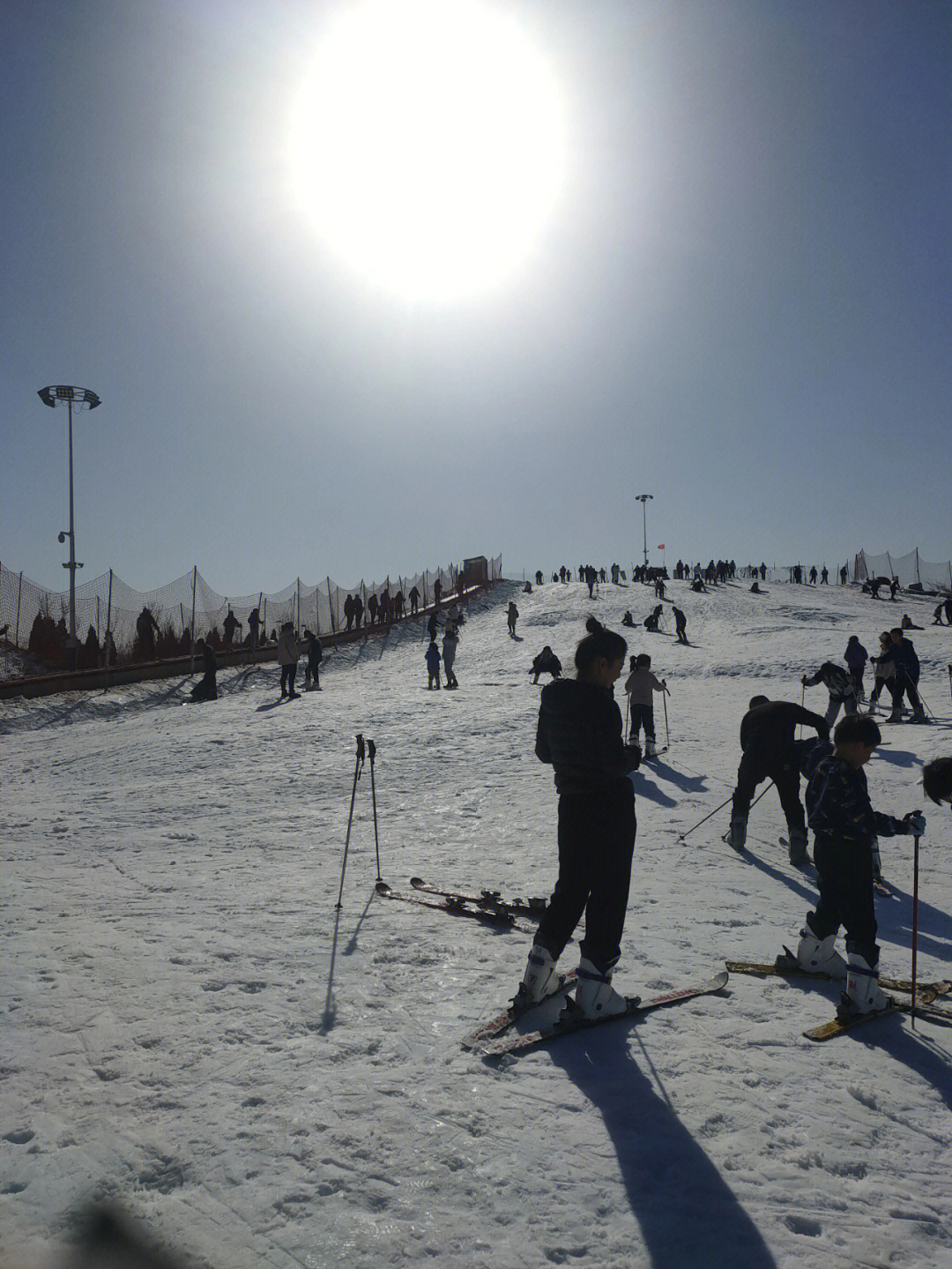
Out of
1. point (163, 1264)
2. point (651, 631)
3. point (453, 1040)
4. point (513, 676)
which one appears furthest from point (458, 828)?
point (651, 631)

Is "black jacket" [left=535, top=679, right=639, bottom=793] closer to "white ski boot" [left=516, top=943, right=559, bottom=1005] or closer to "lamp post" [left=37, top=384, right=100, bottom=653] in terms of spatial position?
"white ski boot" [left=516, top=943, right=559, bottom=1005]

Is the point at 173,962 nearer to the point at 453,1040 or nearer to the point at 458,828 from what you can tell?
the point at 453,1040

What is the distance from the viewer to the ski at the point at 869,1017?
11.9 ft

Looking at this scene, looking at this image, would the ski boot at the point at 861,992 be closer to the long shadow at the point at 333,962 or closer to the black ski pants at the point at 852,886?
the black ski pants at the point at 852,886

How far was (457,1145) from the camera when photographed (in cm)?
274

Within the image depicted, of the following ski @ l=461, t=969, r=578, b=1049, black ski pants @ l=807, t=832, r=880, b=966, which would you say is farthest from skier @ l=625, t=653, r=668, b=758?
ski @ l=461, t=969, r=578, b=1049

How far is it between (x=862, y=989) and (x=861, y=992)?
1 centimetres

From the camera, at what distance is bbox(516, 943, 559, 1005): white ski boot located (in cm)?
370

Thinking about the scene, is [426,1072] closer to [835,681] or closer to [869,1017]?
[869,1017]

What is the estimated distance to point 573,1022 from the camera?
359 centimetres

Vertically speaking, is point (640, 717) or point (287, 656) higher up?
point (287, 656)

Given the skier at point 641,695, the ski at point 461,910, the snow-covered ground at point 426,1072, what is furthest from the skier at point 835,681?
the ski at point 461,910

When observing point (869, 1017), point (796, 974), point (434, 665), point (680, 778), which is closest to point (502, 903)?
point (796, 974)

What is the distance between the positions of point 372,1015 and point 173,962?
1.49 meters
